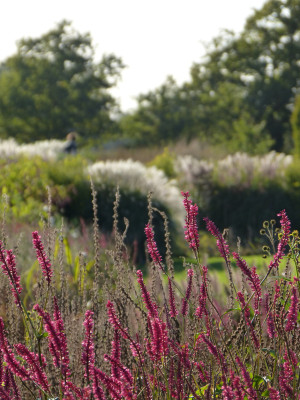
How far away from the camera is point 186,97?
50562 mm

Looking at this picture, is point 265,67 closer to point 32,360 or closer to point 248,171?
point 248,171

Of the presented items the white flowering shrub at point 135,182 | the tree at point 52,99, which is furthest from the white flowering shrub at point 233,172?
the tree at point 52,99

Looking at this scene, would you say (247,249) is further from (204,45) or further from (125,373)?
(204,45)

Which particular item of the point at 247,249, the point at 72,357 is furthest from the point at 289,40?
the point at 72,357

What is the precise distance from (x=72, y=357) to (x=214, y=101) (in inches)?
1849

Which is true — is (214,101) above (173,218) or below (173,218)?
above

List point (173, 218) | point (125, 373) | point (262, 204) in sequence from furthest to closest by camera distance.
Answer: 1. point (262, 204)
2. point (173, 218)
3. point (125, 373)

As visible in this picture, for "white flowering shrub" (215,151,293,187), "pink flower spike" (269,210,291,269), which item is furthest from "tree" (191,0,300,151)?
"pink flower spike" (269,210,291,269)

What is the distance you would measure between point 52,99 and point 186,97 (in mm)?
9705

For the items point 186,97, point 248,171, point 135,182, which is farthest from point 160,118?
point 135,182

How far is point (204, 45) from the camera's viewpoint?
52.7m

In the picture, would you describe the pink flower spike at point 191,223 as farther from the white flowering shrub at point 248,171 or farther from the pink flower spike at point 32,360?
the white flowering shrub at point 248,171

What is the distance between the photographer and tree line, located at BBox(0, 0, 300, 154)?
4712 centimetres

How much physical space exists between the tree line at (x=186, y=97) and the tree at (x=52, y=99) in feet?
0.22
